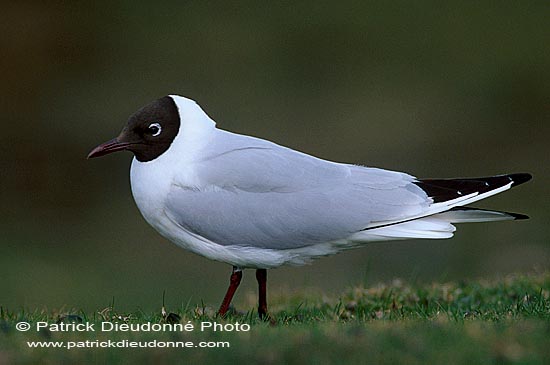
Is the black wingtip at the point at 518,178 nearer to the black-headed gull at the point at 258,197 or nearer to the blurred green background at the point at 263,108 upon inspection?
the black-headed gull at the point at 258,197

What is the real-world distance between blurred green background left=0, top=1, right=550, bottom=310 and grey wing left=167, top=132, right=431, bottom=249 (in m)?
6.14

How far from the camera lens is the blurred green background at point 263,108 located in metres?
15.0

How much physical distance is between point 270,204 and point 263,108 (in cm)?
1259

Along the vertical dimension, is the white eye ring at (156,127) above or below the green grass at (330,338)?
above

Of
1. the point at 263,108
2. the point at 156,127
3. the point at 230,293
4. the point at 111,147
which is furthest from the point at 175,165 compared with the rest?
the point at 263,108

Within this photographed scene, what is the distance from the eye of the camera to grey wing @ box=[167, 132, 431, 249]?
22.4 ft

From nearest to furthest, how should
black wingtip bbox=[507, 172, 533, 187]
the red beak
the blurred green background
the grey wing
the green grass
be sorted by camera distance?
the green grass → the grey wing → the red beak → black wingtip bbox=[507, 172, 533, 187] → the blurred green background

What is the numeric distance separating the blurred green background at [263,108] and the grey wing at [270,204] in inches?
242

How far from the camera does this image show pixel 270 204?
6898 millimetres

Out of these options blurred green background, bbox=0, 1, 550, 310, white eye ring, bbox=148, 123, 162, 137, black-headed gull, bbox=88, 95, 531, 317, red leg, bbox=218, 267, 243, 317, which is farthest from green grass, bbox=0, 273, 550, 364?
blurred green background, bbox=0, 1, 550, 310

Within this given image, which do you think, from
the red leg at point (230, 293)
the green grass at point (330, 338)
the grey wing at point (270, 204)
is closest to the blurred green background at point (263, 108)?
the red leg at point (230, 293)

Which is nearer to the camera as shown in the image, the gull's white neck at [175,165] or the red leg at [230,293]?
the gull's white neck at [175,165]

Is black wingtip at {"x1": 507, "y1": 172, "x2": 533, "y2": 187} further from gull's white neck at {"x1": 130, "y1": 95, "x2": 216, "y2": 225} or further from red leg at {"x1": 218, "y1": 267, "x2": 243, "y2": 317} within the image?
gull's white neck at {"x1": 130, "y1": 95, "x2": 216, "y2": 225}

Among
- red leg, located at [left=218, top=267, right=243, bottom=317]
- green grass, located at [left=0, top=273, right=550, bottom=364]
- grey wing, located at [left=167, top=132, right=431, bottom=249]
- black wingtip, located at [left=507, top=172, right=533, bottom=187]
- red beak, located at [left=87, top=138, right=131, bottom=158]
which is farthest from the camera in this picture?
Answer: black wingtip, located at [left=507, top=172, right=533, bottom=187]
